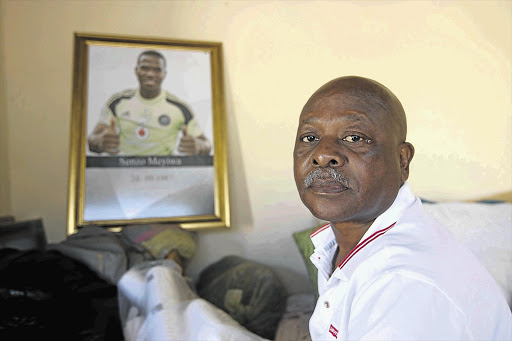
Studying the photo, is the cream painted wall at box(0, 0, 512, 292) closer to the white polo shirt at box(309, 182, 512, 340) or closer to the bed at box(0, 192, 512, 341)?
the bed at box(0, 192, 512, 341)

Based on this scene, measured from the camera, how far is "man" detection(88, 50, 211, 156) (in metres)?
2.05

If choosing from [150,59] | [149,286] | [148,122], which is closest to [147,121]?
[148,122]

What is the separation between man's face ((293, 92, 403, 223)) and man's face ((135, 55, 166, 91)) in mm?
1509

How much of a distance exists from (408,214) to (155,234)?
4.42ft

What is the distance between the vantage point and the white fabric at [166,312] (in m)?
1.09

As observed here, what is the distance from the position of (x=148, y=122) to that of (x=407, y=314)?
1.79 metres

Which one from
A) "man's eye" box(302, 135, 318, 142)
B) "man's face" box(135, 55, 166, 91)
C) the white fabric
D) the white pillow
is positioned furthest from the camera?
"man's face" box(135, 55, 166, 91)

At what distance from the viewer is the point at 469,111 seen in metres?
2.15

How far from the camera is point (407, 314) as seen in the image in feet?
1.86

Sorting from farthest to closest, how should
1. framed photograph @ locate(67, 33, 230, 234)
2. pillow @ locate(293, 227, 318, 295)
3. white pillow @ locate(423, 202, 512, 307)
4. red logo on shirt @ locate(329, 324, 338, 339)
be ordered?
framed photograph @ locate(67, 33, 230, 234) → pillow @ locate(293, 227, 318, 295) → white pillow @ locate(423, 202, 512, 307) → red logo on shirt @ locate(329, 324, 338, 339)

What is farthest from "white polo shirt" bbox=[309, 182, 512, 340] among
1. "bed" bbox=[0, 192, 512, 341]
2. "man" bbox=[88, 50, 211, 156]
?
"man" bbox=[88, 50, 211, 156]

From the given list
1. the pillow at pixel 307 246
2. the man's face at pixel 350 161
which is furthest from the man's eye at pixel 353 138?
the pillow at pixel 307 246

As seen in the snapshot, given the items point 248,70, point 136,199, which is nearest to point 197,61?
point 248,70

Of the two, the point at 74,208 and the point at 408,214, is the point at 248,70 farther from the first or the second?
the point at 408,214
